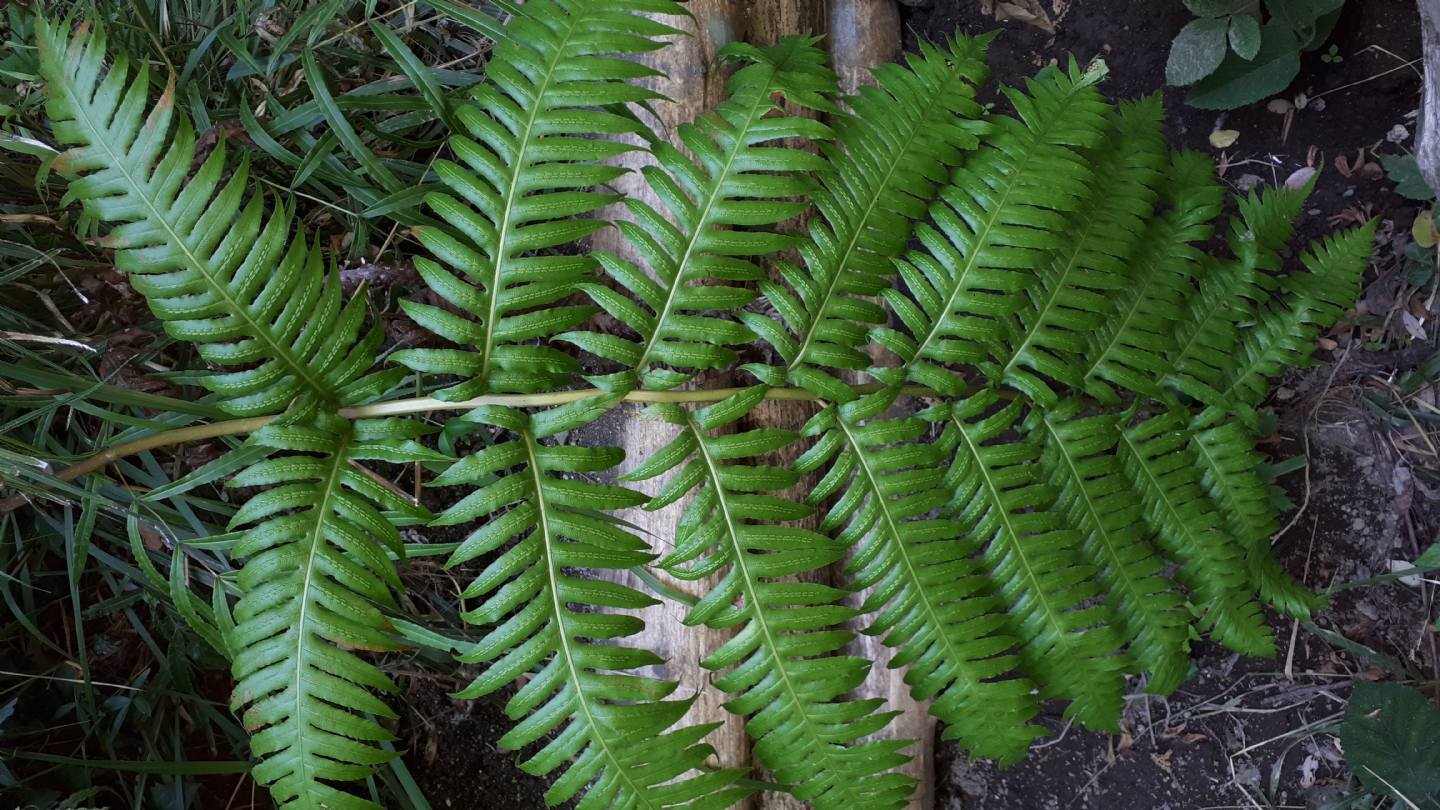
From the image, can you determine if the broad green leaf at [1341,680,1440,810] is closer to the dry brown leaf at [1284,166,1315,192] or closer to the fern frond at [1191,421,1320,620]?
the fern frond at [1191,421,1320,620]

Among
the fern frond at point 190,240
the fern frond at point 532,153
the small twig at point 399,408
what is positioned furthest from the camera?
the small twig at point 399,408

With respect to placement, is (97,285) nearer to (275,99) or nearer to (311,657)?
(275,99)

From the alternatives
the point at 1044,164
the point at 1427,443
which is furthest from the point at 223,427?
the point at 1427,443

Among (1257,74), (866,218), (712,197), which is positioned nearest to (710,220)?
(712,197)

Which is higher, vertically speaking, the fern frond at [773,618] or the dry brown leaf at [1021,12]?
the dry brown leaf at [1021,12]

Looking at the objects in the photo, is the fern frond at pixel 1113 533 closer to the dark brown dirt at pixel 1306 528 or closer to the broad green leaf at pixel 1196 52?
the dark brown dirt at pixel 1306 528

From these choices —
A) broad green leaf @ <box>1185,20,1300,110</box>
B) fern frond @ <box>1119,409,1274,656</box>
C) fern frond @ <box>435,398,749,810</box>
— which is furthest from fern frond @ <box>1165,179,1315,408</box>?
fern frond @ <box>435,398,749,810</box>

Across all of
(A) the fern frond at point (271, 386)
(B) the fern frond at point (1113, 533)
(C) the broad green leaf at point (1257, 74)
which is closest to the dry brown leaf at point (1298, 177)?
(C) the broad green leaf at point (1257, 74)
